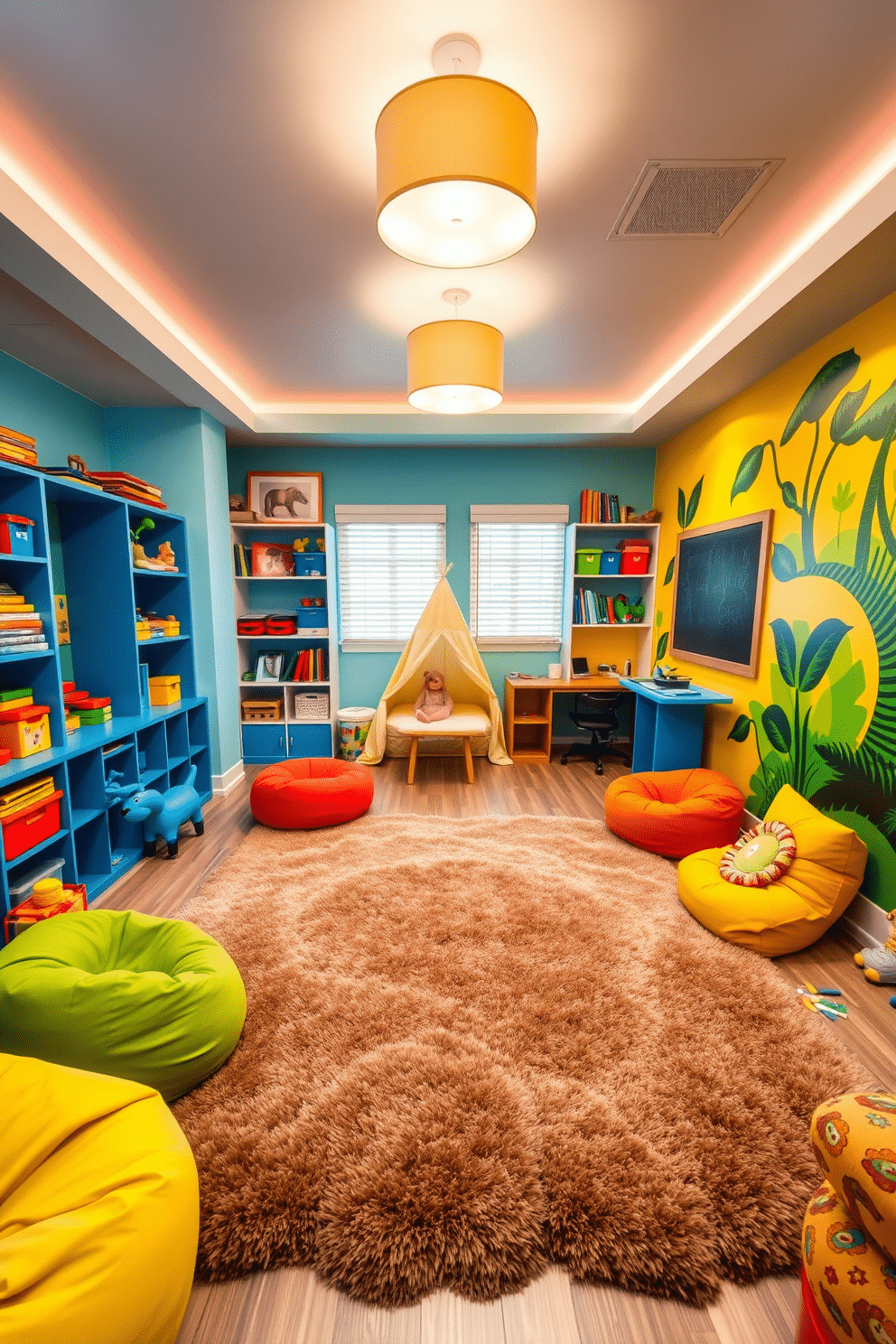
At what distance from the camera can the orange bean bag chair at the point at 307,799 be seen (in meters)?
3.36

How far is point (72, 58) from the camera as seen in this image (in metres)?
1.61

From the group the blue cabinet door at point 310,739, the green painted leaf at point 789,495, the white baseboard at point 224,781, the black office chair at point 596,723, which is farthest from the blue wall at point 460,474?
the white baseboard at point 224,781

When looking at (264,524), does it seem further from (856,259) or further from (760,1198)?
(760,1198)

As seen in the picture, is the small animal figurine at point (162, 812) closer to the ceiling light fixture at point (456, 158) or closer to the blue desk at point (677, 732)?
the ceiling light fixture at point (456, 158)

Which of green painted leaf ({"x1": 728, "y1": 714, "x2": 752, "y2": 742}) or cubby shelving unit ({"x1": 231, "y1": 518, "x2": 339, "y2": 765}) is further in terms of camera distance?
cubby shelving unit ({"x1": 231, "y1": 518, "x2": 339, "y2": 765})

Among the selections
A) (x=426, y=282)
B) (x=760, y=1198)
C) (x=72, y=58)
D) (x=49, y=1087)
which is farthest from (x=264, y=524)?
(x=760, y=1198)

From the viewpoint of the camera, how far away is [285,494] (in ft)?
16.1

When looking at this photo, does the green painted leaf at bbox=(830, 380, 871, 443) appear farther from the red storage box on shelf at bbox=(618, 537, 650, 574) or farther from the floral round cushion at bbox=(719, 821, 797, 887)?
the red storage box on shelf at bbox=(618, 537, 650, 574)

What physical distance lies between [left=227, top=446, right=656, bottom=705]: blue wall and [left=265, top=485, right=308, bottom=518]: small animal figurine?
0.23 metres

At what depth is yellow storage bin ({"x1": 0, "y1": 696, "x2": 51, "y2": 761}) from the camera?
2.35 meters

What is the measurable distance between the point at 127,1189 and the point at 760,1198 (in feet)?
4.58

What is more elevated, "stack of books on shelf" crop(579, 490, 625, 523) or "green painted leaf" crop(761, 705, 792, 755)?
"stack of books on shelf" crop(579, 490, 625, 523)

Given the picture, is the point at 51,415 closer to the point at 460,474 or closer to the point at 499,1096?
the point at 460,474

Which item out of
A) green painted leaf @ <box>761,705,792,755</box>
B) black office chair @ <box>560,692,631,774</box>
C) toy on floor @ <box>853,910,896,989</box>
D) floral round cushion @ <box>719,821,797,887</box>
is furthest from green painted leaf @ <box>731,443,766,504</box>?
toy on floor @ <box>853,910,896,989</box>
